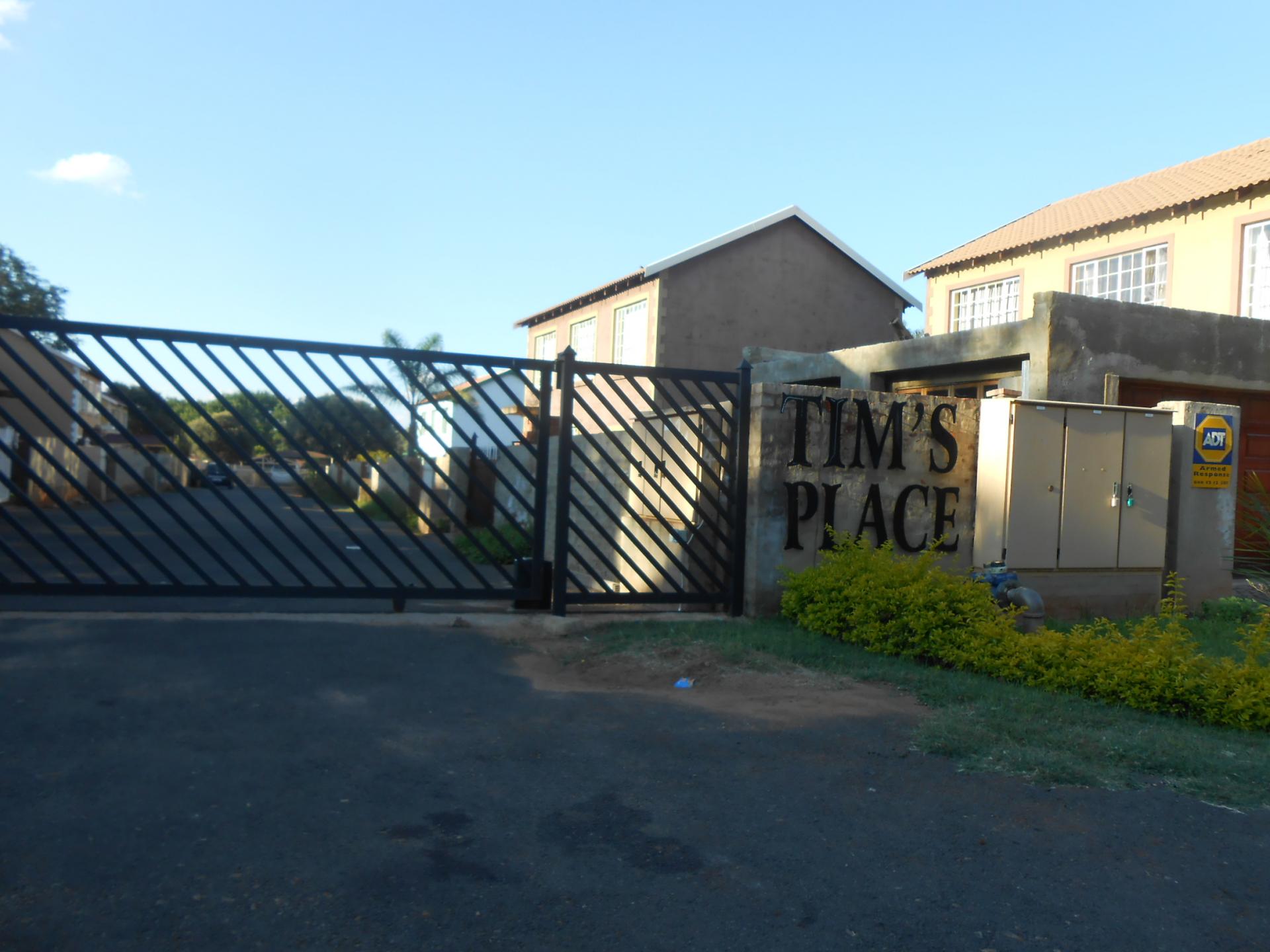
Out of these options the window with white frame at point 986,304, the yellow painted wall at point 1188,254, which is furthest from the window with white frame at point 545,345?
the yellow painted wall at point 1188,254

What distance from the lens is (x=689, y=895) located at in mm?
3381

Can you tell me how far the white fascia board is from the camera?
24.7 meters

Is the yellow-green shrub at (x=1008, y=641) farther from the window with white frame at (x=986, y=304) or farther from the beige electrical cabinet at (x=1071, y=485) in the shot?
the window with white frame at (x=986, y=304)

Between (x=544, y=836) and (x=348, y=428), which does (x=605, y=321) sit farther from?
(x=544, y=836)

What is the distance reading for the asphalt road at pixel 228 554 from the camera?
765cm

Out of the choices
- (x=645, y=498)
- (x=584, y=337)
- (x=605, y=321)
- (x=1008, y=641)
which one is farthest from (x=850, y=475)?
(x=584, y=337)

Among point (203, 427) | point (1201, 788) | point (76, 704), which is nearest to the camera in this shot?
point (1201, 788)

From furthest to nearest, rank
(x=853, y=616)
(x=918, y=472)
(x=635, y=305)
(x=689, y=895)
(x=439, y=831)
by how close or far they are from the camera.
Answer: (x=635, y=305) → (x=918, y=472) → (x=853, y=616) → (x=439, y=831) → (x=689, y=895)

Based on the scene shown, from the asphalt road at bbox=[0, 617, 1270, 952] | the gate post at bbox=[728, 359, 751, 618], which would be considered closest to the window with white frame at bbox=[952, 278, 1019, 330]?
the gate post at bbox=[728, 359, 751, 618]

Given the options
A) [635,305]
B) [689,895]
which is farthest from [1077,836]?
[635,305]

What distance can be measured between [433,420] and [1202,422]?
32026mm

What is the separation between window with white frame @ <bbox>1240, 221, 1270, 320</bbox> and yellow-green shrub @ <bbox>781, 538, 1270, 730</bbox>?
10031 millimetres

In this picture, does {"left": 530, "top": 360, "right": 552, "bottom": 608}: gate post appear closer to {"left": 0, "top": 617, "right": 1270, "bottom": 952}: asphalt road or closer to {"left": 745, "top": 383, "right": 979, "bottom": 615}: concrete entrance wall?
{"left": 745, "top": 383, "right": 979, "bottom": 615}: concrete entrance wall

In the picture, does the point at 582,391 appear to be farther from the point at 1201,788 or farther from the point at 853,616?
the point at 1201,788
